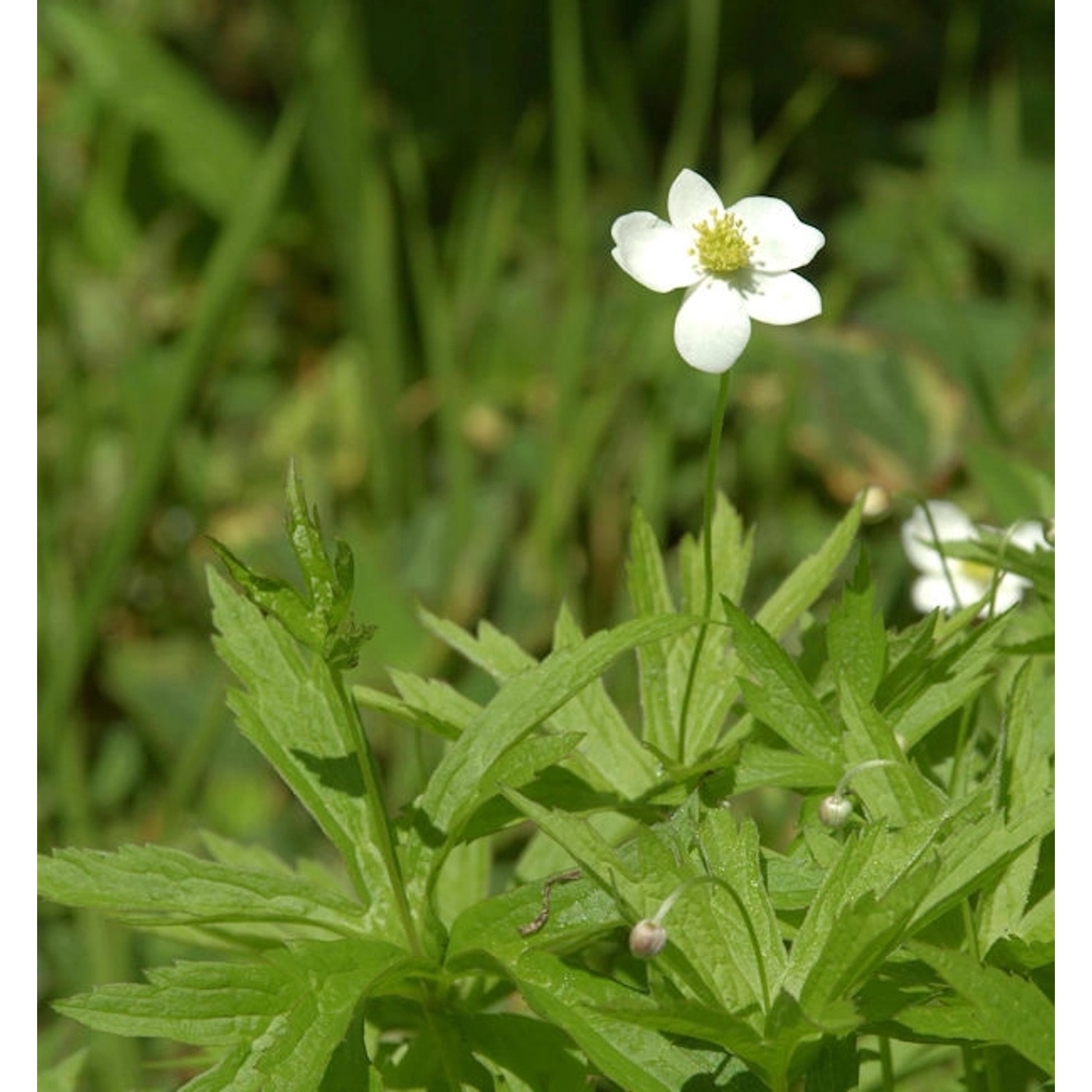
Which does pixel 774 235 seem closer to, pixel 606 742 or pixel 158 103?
pixel 606 742

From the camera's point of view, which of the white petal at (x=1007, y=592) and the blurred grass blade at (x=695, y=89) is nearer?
the white petal at (x=1007, y=592)

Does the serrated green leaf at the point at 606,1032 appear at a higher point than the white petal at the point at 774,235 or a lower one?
lower

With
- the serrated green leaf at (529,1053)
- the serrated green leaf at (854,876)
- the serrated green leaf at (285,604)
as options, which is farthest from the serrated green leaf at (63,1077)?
the serrated green leaf at (854,876)

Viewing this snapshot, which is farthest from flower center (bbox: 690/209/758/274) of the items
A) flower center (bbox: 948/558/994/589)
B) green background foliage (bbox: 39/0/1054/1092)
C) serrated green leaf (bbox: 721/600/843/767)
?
green background foliage (bbox: 39/0/1054/1092)

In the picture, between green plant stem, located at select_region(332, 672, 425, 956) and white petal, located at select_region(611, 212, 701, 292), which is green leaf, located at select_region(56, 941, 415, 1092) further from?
white petal, located at select_region(611, 212, 701, 292)

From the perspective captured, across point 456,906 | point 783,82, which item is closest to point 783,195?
point 783,82

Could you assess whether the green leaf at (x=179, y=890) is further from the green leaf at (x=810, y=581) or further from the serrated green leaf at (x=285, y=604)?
the green leaf at (x=810, y=581)
